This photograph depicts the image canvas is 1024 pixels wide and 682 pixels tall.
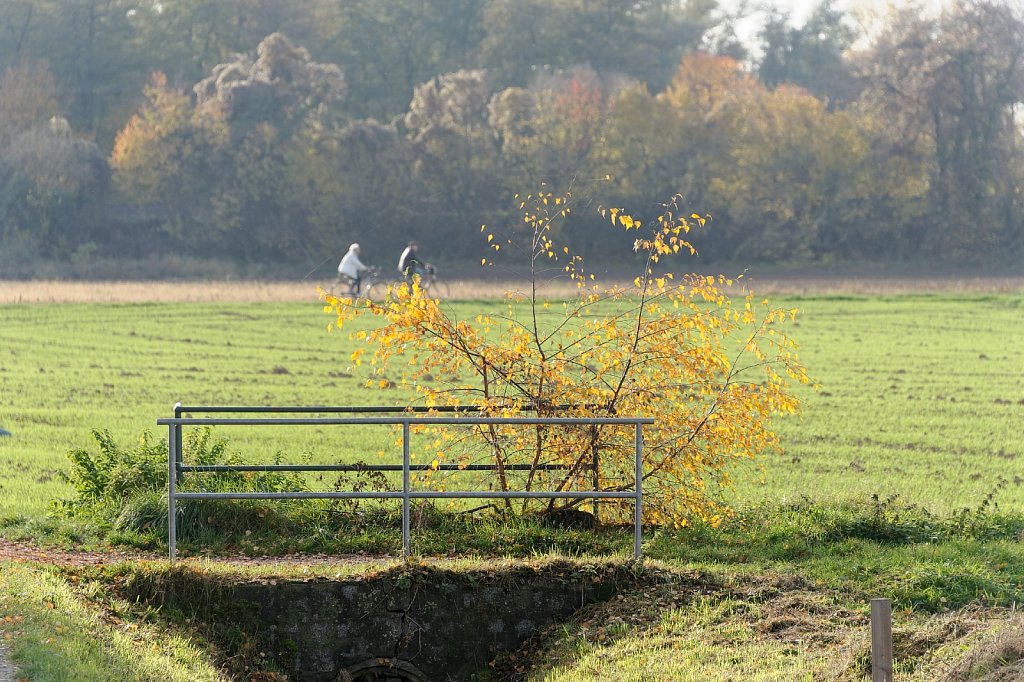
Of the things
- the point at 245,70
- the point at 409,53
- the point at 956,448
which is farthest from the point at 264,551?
the point at 409,53

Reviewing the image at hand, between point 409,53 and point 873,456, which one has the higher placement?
point 409,53

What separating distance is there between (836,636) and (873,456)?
28.3ft

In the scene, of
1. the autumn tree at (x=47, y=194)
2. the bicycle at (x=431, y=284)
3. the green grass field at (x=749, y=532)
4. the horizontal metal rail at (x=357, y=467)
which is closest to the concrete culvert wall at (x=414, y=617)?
the green grass field at (x=749, y=532)

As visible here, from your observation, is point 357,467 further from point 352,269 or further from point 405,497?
point 352,269

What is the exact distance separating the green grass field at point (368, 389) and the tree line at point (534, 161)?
24124 millimetres

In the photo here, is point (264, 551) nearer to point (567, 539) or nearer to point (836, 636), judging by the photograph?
point (567, 539)

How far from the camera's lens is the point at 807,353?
1195 inches

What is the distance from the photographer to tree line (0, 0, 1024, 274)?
64562 mm

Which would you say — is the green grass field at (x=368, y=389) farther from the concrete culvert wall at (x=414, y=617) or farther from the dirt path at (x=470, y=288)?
the concrete culvert wall at (x=414, y=617)

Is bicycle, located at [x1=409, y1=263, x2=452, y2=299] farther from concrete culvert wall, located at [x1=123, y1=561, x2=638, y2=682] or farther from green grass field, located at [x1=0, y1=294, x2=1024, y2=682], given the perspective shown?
concrete culvert wall, located at [x1=123, y1=561, x2=638, y2=682]

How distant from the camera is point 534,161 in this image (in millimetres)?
67688

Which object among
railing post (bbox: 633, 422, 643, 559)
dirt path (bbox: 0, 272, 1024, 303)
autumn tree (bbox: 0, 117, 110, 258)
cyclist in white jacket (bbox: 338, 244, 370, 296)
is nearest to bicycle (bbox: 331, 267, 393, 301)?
cyclist in white jacket (bbox: 338, 244, 370, 296)

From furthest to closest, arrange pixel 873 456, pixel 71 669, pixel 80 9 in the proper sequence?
pixel 80 9 → pixel 873 456 → pixel 71 669

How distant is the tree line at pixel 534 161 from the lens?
212 ft
